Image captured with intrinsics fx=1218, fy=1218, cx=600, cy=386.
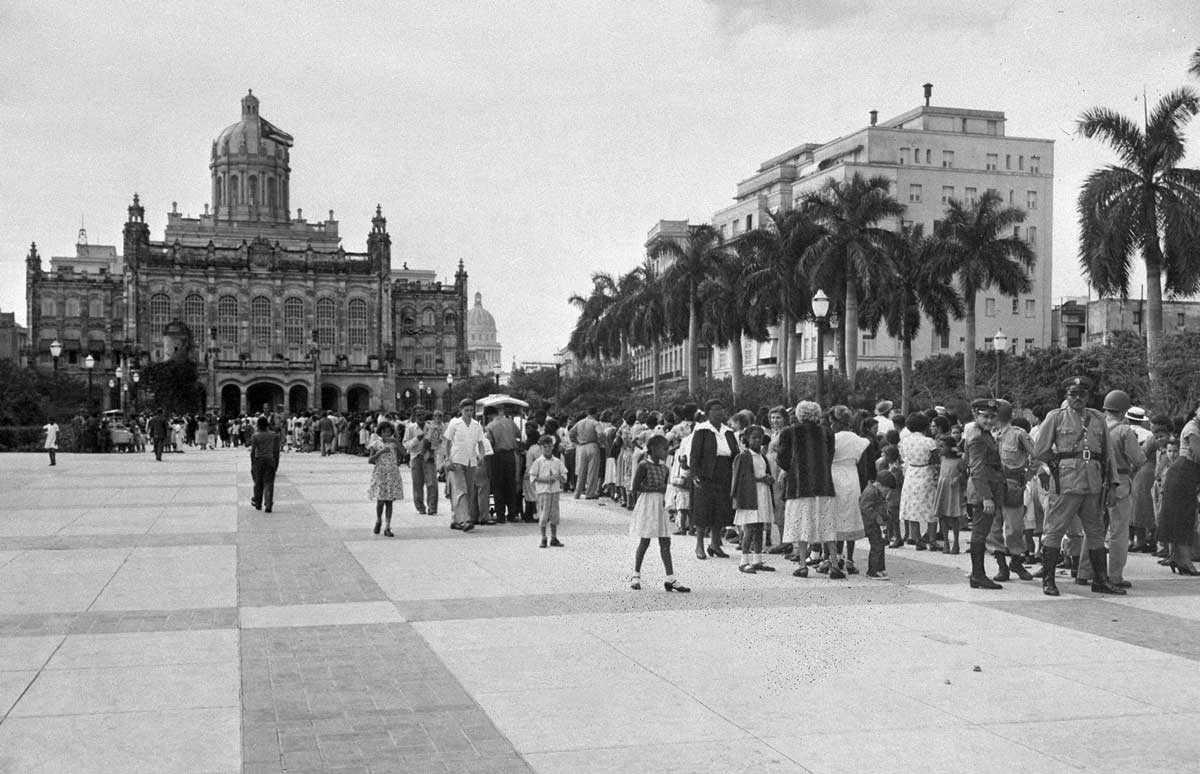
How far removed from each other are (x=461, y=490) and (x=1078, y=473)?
8.65m

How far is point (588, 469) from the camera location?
2359 centimetres

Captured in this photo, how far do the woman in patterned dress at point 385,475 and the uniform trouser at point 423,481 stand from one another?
2.75 meters

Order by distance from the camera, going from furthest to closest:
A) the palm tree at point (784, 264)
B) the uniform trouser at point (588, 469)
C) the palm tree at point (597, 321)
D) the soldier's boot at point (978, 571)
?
1. the palm tree at point (597, 321)
2. the palm tree at point (784, 264)
3. the uniform trouser at point (588, 469)
4. the soldier's boot at point (978, 571)

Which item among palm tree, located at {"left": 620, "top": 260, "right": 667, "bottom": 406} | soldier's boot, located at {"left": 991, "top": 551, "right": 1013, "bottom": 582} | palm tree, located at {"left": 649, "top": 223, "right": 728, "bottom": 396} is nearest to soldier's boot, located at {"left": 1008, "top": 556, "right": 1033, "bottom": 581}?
soldier's boot, located at {"left": 991, "top": 551, "right": 1013, "bottom": 582}

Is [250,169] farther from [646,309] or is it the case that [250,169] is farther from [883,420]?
[883,420]

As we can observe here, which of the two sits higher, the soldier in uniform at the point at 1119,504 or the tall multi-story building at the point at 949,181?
the tall multi-story building at the point at 949,181

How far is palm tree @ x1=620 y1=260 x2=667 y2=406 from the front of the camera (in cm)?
6456

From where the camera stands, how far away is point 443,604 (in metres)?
10.4

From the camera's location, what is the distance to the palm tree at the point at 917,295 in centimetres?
5026

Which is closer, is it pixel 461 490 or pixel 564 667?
pixel 564 667

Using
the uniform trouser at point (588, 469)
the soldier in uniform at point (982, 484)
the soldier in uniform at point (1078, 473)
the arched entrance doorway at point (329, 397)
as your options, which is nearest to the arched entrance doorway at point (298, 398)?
the arched entrance doorway at point (329, 397)

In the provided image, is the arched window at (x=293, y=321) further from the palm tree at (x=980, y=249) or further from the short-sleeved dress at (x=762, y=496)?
the short-sleeved dress at (x=762, y=496)

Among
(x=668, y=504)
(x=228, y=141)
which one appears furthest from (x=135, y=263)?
(x=668, y=504)

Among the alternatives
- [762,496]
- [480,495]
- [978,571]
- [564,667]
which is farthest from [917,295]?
[564,667]
